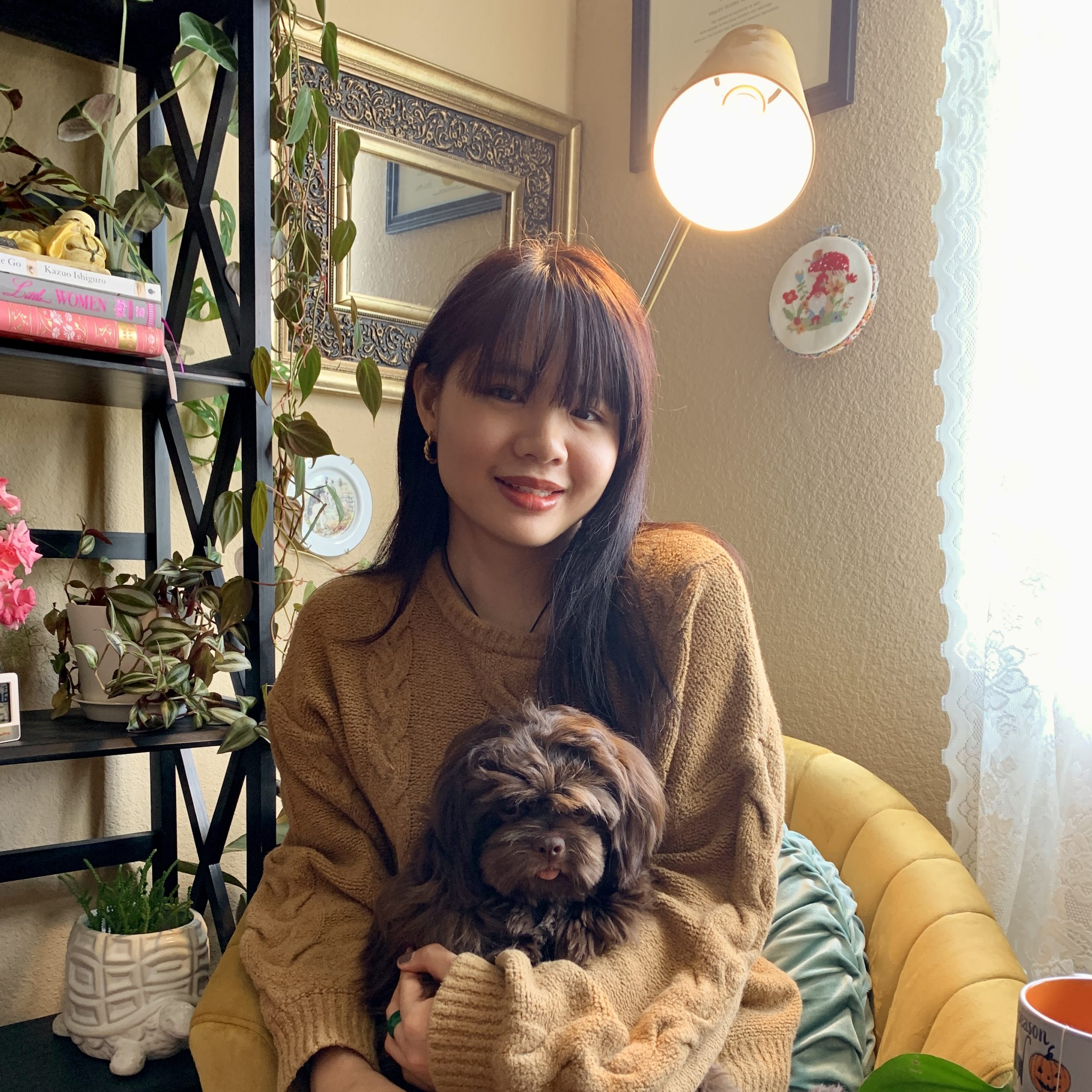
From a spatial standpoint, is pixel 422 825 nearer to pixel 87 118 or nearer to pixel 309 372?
pixel 309 372

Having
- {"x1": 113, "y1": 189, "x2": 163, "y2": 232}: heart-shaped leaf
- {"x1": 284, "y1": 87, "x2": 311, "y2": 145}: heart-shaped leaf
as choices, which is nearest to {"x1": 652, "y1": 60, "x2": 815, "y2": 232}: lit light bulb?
{"x1": 284, "y1": 87, "x2": 311, "y2": 145}: heart-shaped leaf

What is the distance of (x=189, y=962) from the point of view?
1369 mm

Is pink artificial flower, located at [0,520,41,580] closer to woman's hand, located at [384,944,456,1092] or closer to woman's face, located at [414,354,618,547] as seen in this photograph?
woman's face, located at [414,354,618,547]

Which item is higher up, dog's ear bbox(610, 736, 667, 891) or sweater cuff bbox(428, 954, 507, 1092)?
dog's ear bbox(610, 736, 667, 891)

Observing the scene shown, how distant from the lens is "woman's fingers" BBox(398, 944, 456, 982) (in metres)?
0.86

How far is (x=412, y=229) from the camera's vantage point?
2.12 meters

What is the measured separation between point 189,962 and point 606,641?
32.6 inches

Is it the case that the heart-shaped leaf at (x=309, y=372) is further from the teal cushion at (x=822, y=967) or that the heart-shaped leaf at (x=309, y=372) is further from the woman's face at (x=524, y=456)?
the teal cushion at (x=822, y=967)

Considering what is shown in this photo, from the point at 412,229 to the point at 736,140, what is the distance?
99 centimetres

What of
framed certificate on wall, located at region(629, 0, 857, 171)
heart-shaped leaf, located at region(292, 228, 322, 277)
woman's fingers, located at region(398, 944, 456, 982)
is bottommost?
woman's fingers, located at region(398, 944, 456, 982)

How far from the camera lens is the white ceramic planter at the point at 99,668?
1405 millimetres

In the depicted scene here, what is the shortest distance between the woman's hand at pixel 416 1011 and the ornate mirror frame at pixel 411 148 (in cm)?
122

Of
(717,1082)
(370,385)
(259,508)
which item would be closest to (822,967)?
(717,1082)

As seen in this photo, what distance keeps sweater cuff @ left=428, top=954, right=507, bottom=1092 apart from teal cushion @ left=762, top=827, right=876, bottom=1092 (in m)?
0.44
